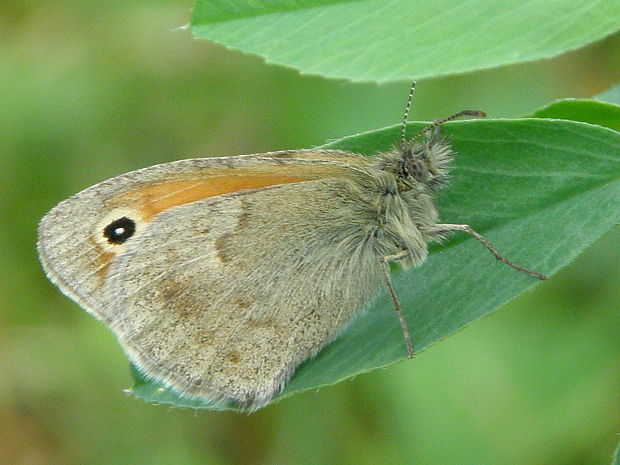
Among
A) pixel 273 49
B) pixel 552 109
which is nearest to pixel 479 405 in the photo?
pixel 552 109

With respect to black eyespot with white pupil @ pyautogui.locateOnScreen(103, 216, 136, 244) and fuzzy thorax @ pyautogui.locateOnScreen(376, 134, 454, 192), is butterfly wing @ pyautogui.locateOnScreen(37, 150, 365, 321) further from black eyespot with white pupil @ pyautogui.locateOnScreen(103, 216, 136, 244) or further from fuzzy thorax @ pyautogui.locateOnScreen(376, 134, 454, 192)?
fuzzy thorax @ pyautogui.locateOnScreen(376, 134, 454, 192)

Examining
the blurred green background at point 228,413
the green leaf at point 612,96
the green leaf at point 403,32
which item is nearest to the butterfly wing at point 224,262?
the green leaf at point 403,32

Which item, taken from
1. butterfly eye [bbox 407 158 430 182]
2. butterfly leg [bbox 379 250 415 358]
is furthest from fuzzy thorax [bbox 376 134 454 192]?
butterfly leg [bbox 379 250 415 358]

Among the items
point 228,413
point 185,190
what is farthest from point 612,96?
point 228,413

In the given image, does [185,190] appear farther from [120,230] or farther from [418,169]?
[418,169]

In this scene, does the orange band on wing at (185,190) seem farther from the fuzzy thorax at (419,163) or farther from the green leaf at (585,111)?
the green leaf at (585,111)

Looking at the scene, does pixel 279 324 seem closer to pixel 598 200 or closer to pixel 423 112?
pixel 598 200
